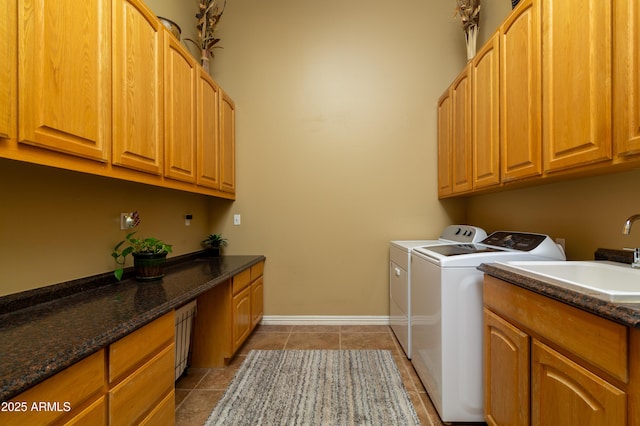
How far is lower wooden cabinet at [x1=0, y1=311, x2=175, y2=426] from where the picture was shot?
723 mm

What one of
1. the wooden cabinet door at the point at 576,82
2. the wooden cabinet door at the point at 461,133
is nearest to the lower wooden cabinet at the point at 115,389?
the wooden cabinet door at the point at 576,82

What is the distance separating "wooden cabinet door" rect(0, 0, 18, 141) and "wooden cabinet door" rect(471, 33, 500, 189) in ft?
7.53

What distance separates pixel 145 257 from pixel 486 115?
2.40m

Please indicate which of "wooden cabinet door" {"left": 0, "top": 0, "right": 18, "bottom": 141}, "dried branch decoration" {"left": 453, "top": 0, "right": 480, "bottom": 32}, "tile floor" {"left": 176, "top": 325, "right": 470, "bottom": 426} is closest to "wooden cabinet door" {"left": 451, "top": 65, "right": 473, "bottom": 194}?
"dried branch decoration" {"left": 453, "top": 0, "right": 480, "bottom": 32}

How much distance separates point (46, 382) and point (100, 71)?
4.00 ft

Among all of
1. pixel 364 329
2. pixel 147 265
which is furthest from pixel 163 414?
pixel 364 329

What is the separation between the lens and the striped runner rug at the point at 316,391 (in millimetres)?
1593

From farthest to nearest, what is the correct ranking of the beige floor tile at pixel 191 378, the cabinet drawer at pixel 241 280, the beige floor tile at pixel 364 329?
the beige floor tile at pixel 364 329 < the cabinet drawer at pixel 241 280 < the beige floor tile at pixel 191 378

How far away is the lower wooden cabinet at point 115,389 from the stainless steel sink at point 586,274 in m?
1.58

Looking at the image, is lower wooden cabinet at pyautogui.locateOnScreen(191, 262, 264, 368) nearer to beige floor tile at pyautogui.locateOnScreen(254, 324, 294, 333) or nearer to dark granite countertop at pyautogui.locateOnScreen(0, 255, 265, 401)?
dark granite countertop at pyautogui.locateOnScreen(0, 255, 265, 401)

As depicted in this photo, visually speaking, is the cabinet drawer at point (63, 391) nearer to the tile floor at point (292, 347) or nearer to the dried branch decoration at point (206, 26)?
the tile floor at point (292, 347)

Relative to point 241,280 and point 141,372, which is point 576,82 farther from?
point 241,280

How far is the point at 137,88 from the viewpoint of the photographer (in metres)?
1.47

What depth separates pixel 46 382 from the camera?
2.42ft
